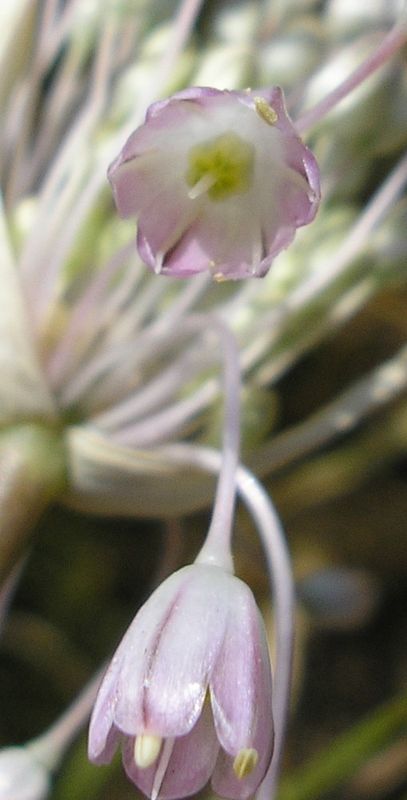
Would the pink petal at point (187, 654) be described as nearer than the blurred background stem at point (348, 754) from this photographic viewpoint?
Yes

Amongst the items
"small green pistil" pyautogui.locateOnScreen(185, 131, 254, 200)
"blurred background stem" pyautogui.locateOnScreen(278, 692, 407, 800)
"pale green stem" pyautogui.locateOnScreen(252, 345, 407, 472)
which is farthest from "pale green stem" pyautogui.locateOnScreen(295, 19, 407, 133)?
"blurred background stem" pyautogui.locateOnScreen(278, 692, 407, 800)

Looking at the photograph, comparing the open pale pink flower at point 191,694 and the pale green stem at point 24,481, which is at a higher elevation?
the open pale pink flower at point 191,694

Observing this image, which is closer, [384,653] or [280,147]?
[280,147]

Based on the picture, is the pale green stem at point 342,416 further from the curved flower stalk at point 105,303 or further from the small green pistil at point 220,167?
the small green pistil at point 220,167

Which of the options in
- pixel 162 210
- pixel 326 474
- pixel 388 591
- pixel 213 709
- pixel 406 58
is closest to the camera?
pixel 213 709

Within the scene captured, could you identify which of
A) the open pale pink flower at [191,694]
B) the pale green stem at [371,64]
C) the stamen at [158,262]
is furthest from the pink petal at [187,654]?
the pale green stem at [371,64]

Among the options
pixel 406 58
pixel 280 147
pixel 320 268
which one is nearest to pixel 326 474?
pixel 320 268

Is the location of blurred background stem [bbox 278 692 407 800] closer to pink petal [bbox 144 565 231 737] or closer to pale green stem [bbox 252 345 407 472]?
pale green stem [bbox 252 345 407 472]

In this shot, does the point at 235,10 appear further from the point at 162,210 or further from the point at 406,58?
the point at 162,210
